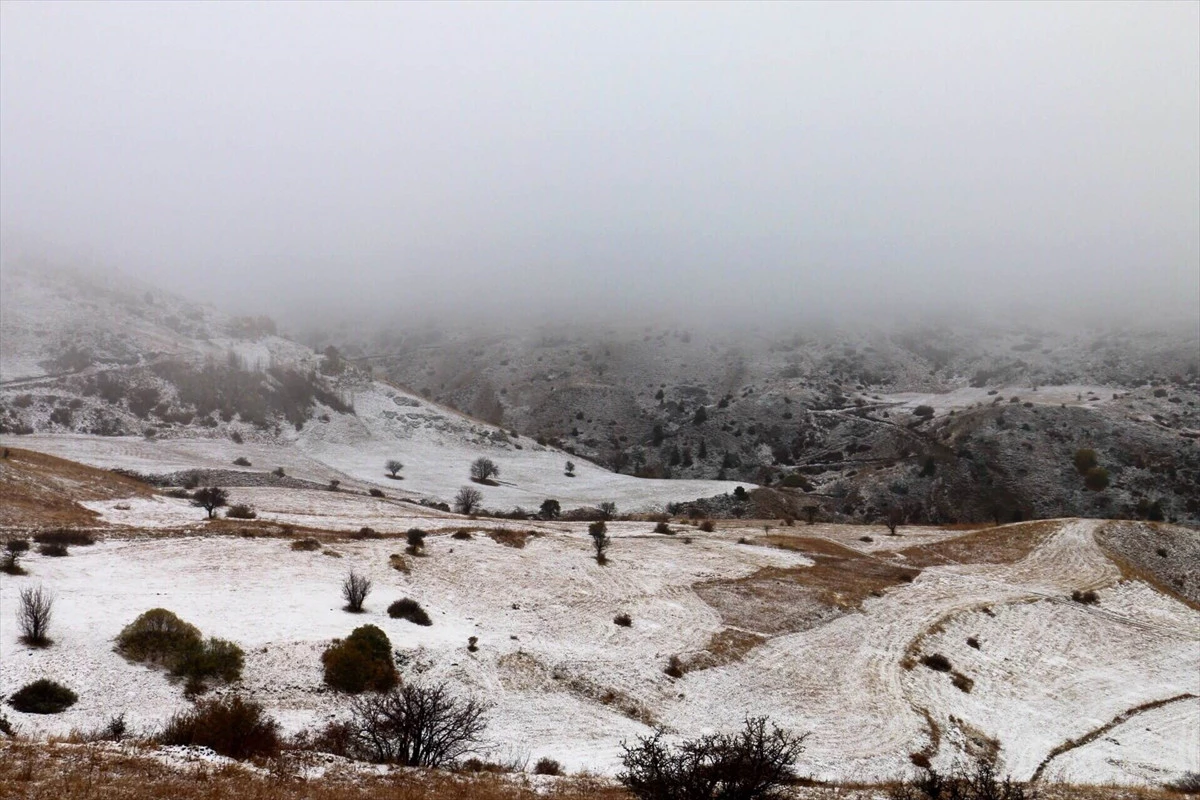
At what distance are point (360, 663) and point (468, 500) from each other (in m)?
43.8

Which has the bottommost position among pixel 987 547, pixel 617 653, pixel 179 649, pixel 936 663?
pixel 987 547

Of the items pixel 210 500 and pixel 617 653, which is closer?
pixel 617 653

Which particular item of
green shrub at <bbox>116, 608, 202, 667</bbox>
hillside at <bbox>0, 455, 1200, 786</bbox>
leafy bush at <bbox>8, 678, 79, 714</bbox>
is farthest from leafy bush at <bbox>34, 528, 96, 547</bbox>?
leafy bush at <bbox>8, 678, 79, 714</bbox>

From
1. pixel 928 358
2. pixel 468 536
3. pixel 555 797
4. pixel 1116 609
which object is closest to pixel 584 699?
pixel 555 797

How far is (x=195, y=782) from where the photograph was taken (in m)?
10.5

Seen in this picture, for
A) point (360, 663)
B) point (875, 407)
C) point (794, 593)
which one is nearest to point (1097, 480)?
point (875, 407)

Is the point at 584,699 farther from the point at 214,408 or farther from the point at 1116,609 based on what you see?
the point at 214,408

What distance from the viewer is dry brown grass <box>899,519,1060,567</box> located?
1895 inches

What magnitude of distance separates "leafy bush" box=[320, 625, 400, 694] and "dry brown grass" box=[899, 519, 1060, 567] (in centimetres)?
3979

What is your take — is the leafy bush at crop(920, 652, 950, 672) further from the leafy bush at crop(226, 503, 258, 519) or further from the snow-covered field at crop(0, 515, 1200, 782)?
the leafy bush at crop(226, 503, 258, 519)

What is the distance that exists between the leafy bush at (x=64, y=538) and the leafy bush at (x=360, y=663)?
1576 cm

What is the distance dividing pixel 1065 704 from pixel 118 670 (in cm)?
3429

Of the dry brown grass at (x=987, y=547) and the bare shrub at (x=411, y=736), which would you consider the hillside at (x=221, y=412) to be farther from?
the bare shrub at (x=411, y=736)

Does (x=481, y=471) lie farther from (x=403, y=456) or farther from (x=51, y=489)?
(x=51, y=489)
